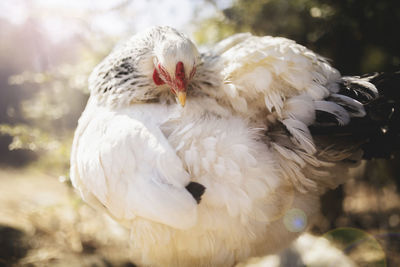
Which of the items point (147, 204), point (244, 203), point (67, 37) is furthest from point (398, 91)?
point (67, 37)

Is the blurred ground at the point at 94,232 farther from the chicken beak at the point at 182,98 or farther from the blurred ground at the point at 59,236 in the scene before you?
the chicken beak at the point at 182,98

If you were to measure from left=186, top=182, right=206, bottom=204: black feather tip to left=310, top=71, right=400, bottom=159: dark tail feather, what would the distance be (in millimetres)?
576

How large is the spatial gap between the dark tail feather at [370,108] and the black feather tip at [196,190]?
22.7 inches

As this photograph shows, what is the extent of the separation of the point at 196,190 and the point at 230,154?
23cm

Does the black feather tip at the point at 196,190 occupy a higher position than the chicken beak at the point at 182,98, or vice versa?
the chicken beak at the point at 182,98

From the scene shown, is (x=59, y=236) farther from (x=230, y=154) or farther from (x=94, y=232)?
(x=230, y=154)

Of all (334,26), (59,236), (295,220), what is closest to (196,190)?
(295,220)

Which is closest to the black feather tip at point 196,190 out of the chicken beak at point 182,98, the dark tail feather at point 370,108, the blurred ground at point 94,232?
the chicken beak at point 182,98

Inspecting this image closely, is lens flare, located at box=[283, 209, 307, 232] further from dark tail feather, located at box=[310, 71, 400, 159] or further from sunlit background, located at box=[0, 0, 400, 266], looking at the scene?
sunlit background, located at box=[0, 0, 400, 266]

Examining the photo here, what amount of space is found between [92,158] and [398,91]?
1.48 meters

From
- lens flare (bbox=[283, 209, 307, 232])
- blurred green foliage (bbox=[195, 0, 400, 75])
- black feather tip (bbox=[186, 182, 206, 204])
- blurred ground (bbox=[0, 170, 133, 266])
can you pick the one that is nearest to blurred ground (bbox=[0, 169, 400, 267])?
blurred ground (bbox=[0, 170, 133, 266])

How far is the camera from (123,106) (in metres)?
1.53

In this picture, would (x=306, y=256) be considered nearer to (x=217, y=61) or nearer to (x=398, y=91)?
(x=398, y=91)

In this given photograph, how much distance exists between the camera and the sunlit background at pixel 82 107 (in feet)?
6.85
